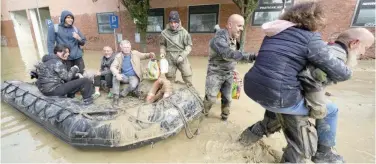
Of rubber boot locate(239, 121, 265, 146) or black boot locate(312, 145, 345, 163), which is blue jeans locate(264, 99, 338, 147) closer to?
black boot locate(312, 145, 345, 163)

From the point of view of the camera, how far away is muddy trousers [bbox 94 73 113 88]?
3.89 metres

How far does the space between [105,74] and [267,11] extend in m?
6.40

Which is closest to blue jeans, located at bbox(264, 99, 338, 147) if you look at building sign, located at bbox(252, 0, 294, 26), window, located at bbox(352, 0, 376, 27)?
building sign, located at bbox(252, 0, 294, 26)

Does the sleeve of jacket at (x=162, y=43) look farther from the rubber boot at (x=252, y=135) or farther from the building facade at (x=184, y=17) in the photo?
the building facade at (x=184, y=17)

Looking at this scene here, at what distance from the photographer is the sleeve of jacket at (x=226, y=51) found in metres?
2.44

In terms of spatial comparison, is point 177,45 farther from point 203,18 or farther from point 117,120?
point 203,18

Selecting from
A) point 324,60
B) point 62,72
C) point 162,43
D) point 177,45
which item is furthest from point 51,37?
point 324,60


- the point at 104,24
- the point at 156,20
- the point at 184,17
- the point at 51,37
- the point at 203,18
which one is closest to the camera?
the point at 51,37

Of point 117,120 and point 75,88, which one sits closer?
point 117,120

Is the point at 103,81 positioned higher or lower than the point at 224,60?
lower

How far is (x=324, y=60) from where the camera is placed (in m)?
1.55

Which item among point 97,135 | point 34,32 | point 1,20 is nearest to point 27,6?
point 34,32

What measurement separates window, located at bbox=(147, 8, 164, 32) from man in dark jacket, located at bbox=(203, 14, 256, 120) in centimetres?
742

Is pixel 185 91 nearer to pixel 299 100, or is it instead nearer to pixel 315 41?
pixel 299 100
